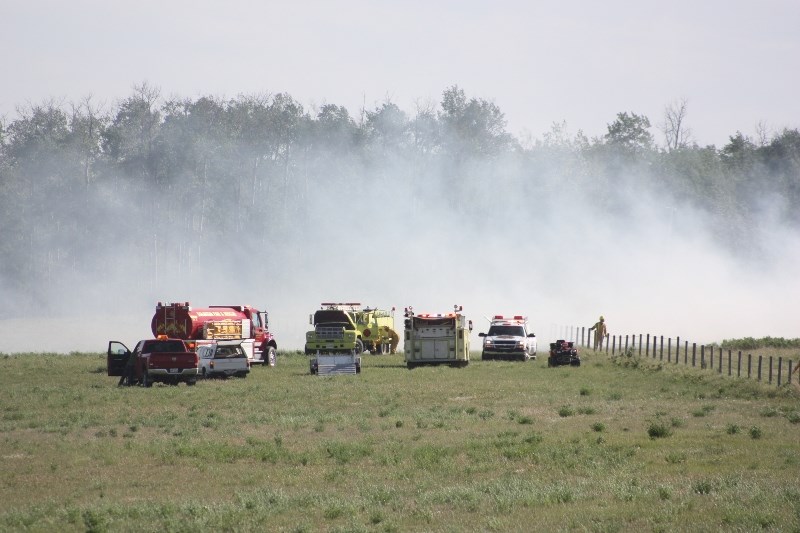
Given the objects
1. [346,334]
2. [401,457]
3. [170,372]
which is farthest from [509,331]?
[401,457]

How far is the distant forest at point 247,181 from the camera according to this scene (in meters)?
112

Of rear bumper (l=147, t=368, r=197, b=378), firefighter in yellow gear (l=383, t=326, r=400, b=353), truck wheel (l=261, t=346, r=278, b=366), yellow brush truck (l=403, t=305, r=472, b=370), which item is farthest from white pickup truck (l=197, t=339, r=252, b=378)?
firefighter in yellow gear (l=383, t=326, r=400, b=353)

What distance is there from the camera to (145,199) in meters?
113

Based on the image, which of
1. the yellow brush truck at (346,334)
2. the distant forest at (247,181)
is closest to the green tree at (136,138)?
the distant forest at (247,181)

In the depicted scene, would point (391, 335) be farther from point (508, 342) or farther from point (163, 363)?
point (163, 363)

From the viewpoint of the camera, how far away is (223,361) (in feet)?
147

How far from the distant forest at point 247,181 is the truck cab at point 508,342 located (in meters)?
56.2

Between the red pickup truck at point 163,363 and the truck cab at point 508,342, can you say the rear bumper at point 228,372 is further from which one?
the truck cab at point 508,342

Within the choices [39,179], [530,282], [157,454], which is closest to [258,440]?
[157,454]

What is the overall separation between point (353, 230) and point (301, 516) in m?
99.0

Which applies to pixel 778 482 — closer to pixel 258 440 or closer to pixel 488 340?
pixel 258 440

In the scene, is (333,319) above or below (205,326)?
above

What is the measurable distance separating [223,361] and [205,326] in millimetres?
7378

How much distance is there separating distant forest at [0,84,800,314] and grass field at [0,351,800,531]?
7409 centimetres
